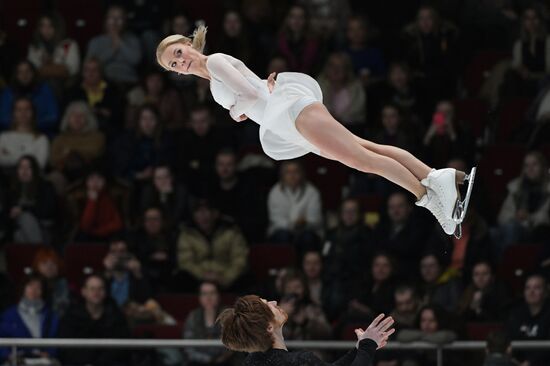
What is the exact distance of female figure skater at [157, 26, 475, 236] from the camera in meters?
8.38

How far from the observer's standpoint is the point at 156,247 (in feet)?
43.5

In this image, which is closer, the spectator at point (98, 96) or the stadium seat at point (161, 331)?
the stadium seat at point (161, 331)

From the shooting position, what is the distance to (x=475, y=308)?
1225 cm

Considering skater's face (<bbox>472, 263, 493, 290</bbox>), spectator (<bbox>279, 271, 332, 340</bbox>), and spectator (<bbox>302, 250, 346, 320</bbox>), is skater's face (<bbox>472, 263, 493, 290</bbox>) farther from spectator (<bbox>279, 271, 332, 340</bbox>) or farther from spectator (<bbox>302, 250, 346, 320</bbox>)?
spectator (<bbox>279, 271, 332, 340</bbox>)

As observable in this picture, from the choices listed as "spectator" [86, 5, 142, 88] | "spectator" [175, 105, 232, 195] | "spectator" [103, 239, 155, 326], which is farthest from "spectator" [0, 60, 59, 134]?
"spectator" [103, 239, 155, 326]

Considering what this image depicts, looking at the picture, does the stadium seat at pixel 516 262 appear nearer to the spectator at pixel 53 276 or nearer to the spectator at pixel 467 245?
the spectator at pixel 467 245

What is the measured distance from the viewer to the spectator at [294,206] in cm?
1334

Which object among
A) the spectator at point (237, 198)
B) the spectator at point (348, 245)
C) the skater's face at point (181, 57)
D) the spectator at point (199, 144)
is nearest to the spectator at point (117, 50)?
the spectator at point (199, 144)

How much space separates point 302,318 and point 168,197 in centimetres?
229

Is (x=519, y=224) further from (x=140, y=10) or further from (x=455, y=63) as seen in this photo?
(x=140, y=10)

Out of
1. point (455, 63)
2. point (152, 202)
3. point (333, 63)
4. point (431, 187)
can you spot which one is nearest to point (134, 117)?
point (152, 202)

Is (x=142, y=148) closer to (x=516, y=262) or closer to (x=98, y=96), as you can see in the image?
(x=98, y=96)

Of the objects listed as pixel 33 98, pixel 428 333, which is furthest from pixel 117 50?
pixel 428 333

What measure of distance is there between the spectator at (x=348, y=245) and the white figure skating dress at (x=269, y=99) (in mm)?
4078
